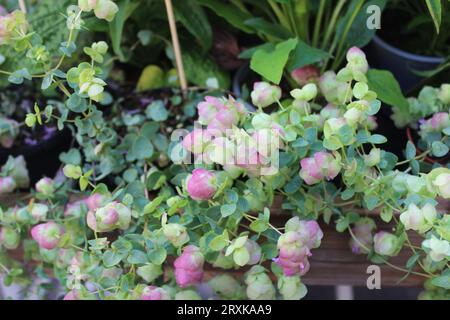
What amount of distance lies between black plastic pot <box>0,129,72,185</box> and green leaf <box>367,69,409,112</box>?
0.43 m

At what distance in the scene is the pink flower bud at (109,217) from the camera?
22.1 inches

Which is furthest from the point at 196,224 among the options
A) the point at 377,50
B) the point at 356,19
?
the point at 377,50

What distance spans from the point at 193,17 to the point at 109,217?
1.23 ft

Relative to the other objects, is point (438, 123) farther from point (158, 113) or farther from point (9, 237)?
point (9, 237)

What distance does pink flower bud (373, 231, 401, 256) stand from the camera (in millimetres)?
595

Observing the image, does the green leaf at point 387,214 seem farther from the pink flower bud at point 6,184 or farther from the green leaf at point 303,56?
the pink flower bud at point 6,184

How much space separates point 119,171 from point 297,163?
0.76 feet

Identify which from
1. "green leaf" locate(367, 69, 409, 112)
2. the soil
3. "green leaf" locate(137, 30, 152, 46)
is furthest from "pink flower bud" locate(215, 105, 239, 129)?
the soil

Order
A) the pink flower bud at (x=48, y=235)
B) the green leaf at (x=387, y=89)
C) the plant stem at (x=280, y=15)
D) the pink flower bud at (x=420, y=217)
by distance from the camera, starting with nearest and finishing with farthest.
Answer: the pink flower bud at (x=420, y=217), the pink flower bud at (x=48, y=235), the green leaf at (x=387, y=89), the plant stem at (x=280, y=15)

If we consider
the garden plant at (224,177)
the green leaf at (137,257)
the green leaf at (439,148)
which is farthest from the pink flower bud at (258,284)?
the green leaf at (439,148)

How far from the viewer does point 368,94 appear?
0.57 meters

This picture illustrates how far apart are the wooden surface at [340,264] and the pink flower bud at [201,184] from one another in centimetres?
15
